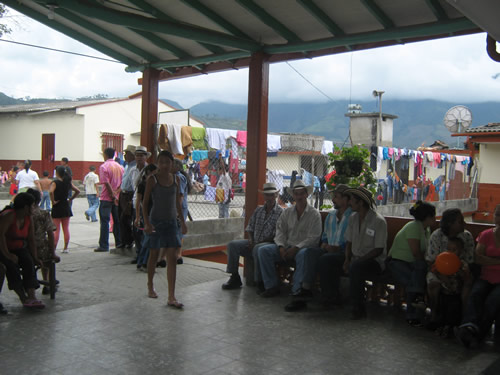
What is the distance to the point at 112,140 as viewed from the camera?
94.2ft

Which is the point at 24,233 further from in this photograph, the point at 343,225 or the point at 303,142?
the point at 303,142

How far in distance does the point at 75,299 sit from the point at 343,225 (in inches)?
134

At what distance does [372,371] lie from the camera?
400 centimetres

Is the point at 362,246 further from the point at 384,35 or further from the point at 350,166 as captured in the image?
the point at 384,35

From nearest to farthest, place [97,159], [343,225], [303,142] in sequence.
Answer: [343,225], [303,142], [97,159]

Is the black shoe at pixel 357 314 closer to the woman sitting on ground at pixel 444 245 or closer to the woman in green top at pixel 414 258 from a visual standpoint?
the woman in green top at pixel 414 258

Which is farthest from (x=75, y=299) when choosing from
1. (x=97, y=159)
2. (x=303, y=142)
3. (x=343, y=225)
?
(x=97, y=159)

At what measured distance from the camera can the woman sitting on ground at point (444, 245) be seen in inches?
197

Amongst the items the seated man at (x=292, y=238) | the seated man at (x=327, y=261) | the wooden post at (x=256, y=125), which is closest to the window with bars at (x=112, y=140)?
the wooden post at (x=256, y=125)

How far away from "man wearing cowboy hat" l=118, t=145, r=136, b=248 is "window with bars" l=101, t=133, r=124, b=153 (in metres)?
19.8

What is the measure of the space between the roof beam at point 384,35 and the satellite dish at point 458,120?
17149 mm

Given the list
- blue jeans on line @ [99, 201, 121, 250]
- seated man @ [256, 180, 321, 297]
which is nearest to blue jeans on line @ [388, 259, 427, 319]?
seated man @ [256, 180, 321, 297]

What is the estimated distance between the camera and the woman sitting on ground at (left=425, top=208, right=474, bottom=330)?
197 inches

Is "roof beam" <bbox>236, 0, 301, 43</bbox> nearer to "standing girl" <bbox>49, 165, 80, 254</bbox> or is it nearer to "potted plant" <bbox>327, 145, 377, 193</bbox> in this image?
"potted plant" <bbox>327, 145, 377, 193</bbox>
